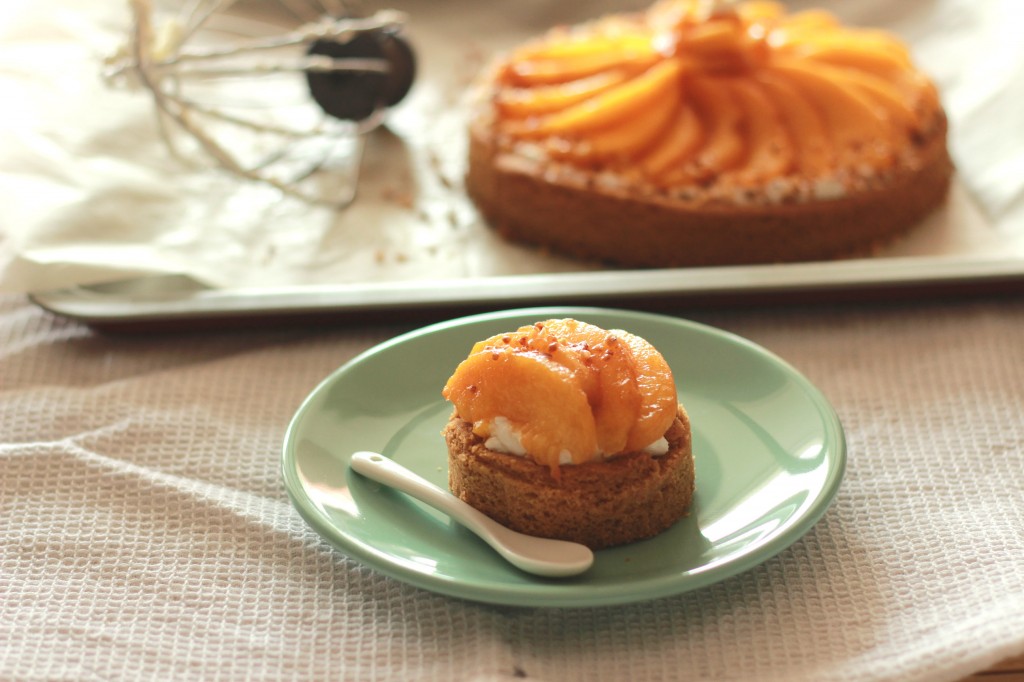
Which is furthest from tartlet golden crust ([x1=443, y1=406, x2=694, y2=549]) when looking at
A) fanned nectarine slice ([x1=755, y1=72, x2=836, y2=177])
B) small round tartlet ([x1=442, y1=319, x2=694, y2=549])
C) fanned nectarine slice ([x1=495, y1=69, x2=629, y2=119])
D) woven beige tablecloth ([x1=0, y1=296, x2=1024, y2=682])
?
fanned nectarine slice ([x1=495, y1=69, x2=629, y2=119])

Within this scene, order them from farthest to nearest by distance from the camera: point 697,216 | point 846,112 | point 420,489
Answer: point 846,112
point 697,216
point 420,489

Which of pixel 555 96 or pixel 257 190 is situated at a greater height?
pixel 555 96

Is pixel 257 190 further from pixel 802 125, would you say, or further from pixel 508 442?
pixel 508 442

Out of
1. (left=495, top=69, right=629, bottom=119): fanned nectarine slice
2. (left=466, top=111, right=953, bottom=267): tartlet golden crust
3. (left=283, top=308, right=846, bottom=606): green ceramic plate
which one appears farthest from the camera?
(left=495, top=69, right=629, bottom=119): fanned nectarine slice

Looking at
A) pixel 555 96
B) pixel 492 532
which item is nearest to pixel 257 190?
pixel 555 96

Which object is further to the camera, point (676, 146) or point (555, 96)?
point (555, 96)

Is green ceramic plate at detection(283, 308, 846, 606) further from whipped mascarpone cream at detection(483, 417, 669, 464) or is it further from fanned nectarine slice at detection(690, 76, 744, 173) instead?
fanned nectarine slice at detection(690, 76, 744, 173)

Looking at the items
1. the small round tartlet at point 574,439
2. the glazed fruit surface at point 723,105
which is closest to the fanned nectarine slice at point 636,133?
the glazed fruit surface at point 723,105
